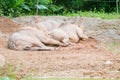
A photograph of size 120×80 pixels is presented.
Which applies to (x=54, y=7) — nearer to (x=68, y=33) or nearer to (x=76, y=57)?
(x=68, y=33)

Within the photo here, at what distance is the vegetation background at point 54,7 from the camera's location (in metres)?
19.6

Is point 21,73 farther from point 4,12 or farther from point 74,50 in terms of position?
point 4,12

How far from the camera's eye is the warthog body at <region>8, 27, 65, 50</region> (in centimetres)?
1318

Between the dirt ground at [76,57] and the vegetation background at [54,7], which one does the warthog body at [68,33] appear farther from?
the vegetation background at [54,7]

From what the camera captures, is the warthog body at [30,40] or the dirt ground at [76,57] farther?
the warthog body at [30,40]

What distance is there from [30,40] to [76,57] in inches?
92.3

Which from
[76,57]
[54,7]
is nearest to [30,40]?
[76,57]

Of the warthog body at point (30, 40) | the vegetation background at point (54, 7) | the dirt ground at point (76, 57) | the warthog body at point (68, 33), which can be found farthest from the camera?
A: the vegetation background at point (54, 7)

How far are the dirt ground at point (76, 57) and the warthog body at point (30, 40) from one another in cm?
31

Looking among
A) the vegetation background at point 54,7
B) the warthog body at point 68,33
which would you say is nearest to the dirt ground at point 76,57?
the warthog body at point 68,33

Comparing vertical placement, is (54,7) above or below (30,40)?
below

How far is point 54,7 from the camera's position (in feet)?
70.4

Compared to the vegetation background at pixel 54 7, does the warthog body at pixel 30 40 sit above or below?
above

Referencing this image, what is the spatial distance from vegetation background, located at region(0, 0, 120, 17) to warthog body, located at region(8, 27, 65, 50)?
5.30 metres
